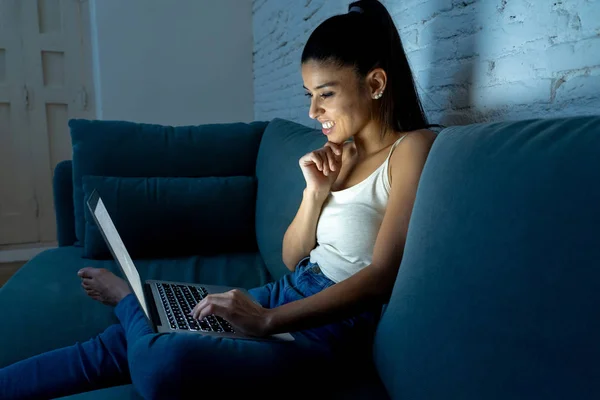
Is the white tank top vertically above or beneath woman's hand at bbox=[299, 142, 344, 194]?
beneath

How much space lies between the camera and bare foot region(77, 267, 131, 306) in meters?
1.21

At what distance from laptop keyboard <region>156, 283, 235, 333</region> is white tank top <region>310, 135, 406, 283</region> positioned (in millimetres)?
266

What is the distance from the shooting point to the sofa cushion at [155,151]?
5.88ft

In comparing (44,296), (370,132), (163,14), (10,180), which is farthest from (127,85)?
(370,132)

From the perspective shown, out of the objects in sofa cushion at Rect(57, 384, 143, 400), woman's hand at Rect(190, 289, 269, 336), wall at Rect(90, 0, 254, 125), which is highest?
wall at Rect(90, 0, 254, 125)

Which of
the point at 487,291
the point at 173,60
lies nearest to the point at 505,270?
the point at 487,291

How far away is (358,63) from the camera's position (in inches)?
42.3

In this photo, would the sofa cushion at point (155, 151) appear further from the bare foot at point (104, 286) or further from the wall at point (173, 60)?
the wall at point (173, 60)

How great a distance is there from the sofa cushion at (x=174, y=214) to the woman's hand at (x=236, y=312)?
86 cm

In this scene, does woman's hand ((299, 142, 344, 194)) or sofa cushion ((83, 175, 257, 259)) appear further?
sofa cushion ((83, 175, 257, 259))

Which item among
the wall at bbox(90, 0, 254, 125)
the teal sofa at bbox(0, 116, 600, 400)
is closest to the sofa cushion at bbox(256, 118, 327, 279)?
the teal sofa at bbox(0, 116, 600, 400)

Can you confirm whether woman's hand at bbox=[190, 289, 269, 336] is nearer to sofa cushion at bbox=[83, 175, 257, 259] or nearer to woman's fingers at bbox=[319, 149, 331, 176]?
woman's fingers at bbox=[319, 149, 331, 176]

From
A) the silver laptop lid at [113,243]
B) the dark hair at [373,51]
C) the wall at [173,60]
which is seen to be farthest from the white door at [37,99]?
the dark hair at [373,51]

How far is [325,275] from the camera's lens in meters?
1.08
